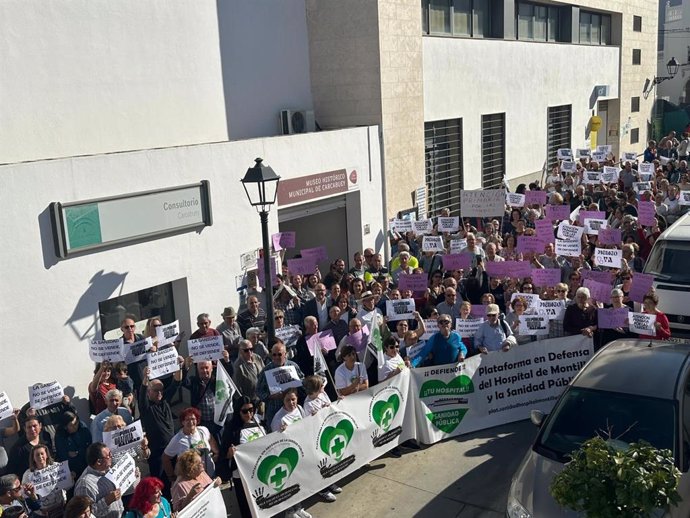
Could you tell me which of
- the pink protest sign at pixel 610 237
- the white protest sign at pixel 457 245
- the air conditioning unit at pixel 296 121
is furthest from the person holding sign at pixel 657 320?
the air conditioning unit at pixel 296 121

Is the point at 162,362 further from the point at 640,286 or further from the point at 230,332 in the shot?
the point at 640,286

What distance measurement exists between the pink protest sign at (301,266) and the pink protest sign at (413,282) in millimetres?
1628

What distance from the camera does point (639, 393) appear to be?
289 inches

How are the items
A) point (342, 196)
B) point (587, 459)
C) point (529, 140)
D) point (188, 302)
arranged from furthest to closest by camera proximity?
point (529, 140) < point (342, 196) < point (188, 302) < point (587, 459)

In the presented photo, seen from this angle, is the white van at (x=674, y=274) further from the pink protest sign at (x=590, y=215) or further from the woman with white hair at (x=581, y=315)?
the woman with white hair at (x=581, y=315)

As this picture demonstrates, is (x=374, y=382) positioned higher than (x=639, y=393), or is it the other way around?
(x=639, y=393)

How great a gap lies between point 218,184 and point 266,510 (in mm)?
5721

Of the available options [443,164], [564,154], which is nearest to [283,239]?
[443,164]

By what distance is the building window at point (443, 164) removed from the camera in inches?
758

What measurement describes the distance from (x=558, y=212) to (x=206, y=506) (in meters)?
10.5

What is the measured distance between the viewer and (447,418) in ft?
32.1

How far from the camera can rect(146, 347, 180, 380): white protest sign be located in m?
8.71

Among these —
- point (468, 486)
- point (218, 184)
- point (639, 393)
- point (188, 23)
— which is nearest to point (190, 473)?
point (468, 486)

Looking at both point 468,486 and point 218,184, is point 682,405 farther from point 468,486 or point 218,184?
point 218,184
